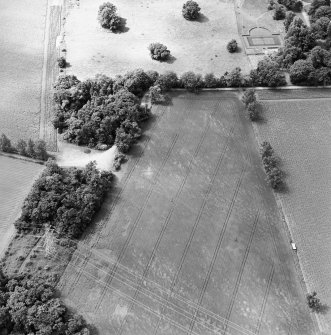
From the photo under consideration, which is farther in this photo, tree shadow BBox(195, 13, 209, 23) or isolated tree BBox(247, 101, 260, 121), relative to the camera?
tree shadow BBox(195, 13, 209, 23)

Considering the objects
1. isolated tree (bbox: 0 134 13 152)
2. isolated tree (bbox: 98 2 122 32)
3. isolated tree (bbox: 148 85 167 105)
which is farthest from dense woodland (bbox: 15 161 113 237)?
isolated tree (bbox: 98 2 122 32)

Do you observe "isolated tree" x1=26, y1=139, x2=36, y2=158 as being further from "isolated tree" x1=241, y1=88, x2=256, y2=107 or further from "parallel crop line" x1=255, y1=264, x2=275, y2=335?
"parallel crop line" x1=255, y1=264, x2=275, y2=335

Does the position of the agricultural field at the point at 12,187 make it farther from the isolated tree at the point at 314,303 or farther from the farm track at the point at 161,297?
the isolated tree at the point at 314,303

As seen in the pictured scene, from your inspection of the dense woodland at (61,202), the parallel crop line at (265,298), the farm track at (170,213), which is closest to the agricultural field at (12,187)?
the dense woodland at (61,202)

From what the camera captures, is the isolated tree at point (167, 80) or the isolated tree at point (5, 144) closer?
the isolated tree at point (5, 144)

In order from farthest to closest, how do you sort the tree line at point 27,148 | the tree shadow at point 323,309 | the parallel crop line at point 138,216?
the tree line at point 27,148 → the parallel crop line at point 138,216 → the tree shadow at point 323,309

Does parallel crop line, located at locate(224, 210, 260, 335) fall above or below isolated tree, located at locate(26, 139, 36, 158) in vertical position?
below

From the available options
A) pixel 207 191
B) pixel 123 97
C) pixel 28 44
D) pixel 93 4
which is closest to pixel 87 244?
pixel 207 191
